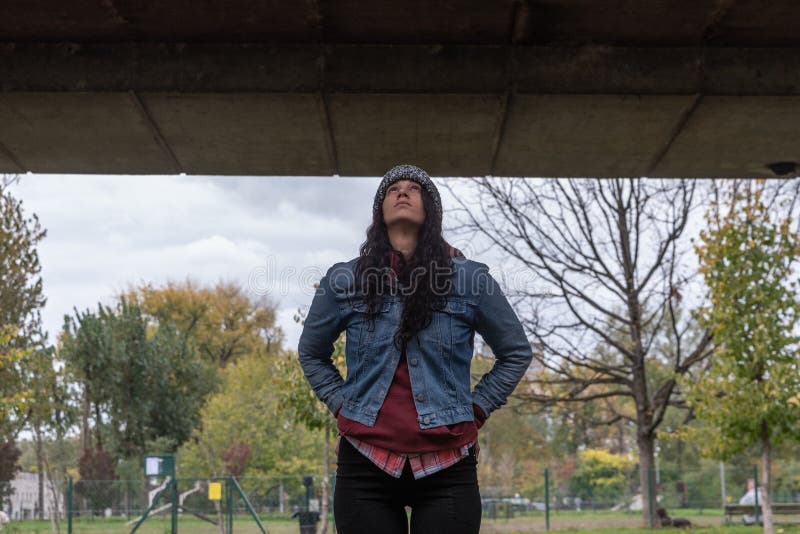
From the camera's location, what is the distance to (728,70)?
14.4 feet

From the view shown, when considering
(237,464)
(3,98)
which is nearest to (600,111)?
(3,98)

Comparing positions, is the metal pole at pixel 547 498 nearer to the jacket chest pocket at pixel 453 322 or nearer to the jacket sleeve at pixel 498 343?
the jacket sleeve at pixel 498 343

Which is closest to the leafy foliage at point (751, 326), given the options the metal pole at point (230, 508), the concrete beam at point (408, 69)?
the metal pole at point (230, 508)

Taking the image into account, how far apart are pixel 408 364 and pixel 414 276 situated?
0.94 feet

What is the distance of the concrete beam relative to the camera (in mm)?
4352

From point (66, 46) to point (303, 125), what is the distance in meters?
1.29

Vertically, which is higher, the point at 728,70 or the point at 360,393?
the point at 728,70

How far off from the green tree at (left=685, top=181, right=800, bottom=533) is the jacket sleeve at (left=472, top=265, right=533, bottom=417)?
1326 cm

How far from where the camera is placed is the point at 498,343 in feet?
9.01

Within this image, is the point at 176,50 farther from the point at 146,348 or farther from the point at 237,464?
the point at 146,348

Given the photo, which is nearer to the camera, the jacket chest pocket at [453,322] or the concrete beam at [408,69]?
the jacket chest pocket at [453,322]

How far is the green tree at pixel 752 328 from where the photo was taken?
14.8m

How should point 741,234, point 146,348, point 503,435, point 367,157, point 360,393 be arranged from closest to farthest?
point 360,393
point 367,157
point 741,234
point 146,348
point 503,435

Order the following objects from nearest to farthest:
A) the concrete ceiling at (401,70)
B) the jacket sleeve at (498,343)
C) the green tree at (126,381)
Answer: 1. the jacket sleeve at (498,343)
2. the concrete ceiling at (401,70)
3. the green tree at (126,381)
